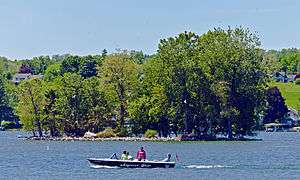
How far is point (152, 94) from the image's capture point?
139750 millimetres

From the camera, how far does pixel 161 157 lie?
322 feet

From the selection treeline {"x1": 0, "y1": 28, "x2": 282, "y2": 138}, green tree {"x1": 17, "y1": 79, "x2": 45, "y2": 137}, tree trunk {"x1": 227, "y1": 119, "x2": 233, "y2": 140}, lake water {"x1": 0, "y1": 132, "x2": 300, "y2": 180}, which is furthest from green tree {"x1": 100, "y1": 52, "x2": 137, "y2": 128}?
tree trunk {"x1": 227, "y1": 119, "x2": 233, "y2": 140}

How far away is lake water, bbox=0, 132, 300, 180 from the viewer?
76875 millimetres

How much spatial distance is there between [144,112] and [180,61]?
948 centimetres

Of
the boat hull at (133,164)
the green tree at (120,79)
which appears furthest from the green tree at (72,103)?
the boat hull at (133,164)

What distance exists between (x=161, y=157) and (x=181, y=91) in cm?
3773

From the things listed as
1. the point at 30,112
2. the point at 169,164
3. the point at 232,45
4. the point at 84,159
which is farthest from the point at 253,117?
the point at 169,164

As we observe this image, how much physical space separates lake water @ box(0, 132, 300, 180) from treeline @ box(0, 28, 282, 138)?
8416 mm

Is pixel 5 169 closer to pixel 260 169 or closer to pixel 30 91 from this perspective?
pixel 260 169

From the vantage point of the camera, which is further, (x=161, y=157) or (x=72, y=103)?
(x=72, y=103)

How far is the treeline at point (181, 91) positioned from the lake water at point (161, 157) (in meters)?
8.42

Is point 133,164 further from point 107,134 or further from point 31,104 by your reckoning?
point 31,104

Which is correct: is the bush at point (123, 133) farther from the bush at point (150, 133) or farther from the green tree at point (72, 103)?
the green tree at point (72, 103)

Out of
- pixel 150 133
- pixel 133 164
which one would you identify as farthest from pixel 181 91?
pixel 133 164
